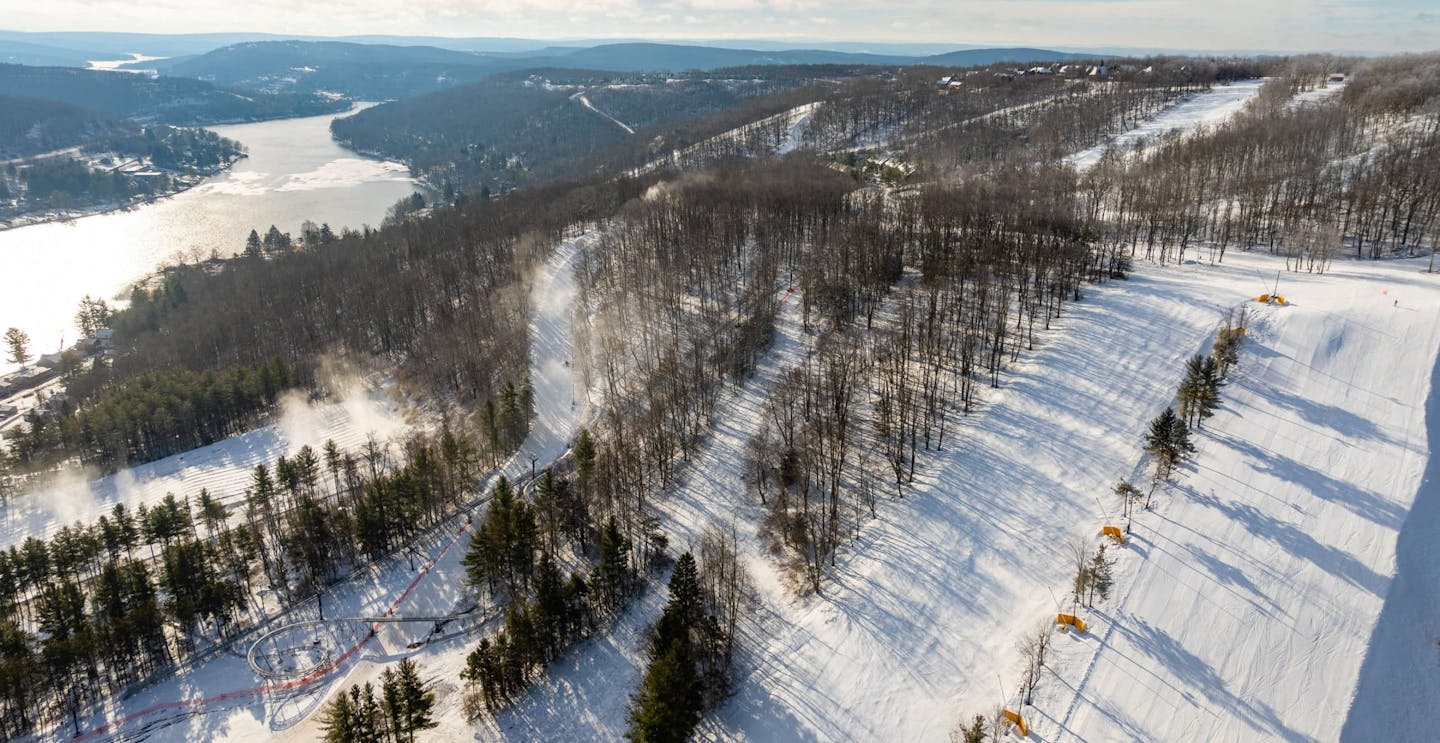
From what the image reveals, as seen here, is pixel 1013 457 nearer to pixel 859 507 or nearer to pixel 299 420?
pixel 859 507

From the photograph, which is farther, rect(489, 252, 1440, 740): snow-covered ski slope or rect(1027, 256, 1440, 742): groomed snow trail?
rect(489, 252, 1440, 740): snow-covered ski slope

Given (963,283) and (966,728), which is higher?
(963,283)

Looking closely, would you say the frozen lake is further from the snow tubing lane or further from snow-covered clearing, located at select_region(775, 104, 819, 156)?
snow-covered clearing, located at select_region(775, 104, 819, 156)

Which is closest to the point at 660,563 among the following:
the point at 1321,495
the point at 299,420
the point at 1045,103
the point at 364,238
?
the point at 1321,495

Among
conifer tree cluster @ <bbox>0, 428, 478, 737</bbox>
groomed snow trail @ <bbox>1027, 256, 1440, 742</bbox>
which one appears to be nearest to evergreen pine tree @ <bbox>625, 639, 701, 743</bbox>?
groomed snow trail @ <bbox>1027, 256, 1440, 742</bbox>

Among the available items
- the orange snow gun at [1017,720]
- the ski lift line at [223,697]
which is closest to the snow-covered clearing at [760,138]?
the ski lift line at [223,697]

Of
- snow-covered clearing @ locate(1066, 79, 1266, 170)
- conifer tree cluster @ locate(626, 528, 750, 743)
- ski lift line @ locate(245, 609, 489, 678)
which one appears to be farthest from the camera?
snow-covered clearing @ locate(1066, 79, 1266, 170)
